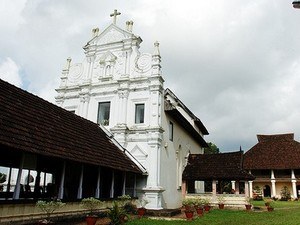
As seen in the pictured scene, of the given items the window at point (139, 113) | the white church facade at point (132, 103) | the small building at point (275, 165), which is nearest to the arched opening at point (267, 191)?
the small building at point (275, 165)

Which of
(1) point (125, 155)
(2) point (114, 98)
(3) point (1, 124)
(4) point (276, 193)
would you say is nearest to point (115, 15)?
(2) point (114, 98)

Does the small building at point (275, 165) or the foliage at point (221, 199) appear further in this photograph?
the small building at point (275, 165)

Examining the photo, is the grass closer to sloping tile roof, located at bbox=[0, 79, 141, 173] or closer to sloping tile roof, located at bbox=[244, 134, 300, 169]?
sloping tile roof, located at bbox=[0, 79, 141, 173]

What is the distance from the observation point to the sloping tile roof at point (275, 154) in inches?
1690

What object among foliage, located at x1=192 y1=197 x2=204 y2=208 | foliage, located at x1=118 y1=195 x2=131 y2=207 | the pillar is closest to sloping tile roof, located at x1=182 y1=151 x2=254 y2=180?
the pillar

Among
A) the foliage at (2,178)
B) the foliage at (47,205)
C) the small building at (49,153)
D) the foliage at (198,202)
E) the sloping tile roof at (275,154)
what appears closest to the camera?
the foliage at (47,205)

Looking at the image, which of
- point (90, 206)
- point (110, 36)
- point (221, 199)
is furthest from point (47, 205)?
point (110, 36)

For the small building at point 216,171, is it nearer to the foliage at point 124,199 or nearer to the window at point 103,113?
the foliage at point 124,199

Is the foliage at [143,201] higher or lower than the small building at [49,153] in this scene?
lower

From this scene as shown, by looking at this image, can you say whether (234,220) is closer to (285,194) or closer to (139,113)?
(139,113)

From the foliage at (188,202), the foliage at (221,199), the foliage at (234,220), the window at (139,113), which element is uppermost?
the window at (139,113)

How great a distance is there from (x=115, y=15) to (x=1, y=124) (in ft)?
53.8

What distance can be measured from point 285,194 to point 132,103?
3097 centimetres

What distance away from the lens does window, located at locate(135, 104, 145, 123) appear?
21.3 m
